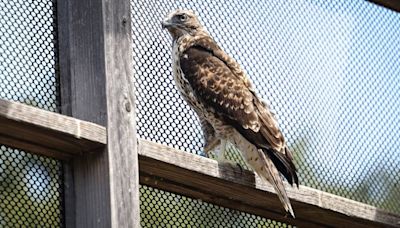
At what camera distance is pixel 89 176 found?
3869mm

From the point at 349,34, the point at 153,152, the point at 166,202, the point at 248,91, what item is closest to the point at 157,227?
the point at 166,202

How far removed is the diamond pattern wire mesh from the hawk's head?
2.75 ft

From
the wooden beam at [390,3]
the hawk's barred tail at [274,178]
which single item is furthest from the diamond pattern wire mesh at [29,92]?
the wooden beam at [390,3]

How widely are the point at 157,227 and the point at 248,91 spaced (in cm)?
103

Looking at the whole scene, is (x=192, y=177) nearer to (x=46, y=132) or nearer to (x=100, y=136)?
(x=100, y=136)

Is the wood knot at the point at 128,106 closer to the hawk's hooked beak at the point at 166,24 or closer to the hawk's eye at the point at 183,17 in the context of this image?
the hawk's hooked beak at the point at 166,24

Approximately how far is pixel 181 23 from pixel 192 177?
1.14 m

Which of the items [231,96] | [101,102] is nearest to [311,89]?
[231,96]

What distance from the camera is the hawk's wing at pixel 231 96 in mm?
4836

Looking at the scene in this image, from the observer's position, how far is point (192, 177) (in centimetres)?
416

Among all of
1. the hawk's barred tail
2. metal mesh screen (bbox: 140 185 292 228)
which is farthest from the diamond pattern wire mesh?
the hawk's barred tail

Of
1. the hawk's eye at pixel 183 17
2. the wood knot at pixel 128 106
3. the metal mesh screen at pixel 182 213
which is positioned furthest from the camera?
the hawk's eye at pixel 183 17

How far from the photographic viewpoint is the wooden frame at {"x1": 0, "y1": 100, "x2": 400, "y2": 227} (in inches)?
145

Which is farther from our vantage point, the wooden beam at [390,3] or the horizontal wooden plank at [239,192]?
the wooden beam at [390,3]
